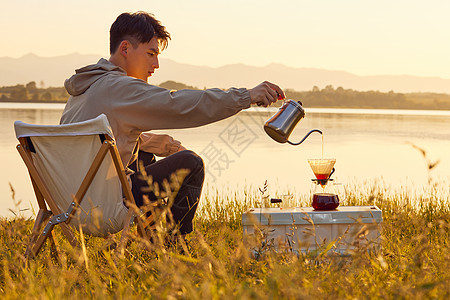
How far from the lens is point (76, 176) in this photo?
9.57 feet

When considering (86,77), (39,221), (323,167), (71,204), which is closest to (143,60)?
(86,77)

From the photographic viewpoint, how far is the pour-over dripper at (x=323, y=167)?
334 centimetres

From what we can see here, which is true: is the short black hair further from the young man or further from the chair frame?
the chair frame

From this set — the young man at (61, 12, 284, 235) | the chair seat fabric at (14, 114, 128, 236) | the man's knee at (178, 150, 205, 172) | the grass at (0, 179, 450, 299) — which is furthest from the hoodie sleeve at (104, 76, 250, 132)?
the grass at (0, 179, 450, 299)

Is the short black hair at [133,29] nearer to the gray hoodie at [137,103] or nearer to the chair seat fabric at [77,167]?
the gray hoodie at [137,103]

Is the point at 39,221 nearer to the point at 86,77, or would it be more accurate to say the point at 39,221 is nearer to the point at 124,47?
the point at 86,77

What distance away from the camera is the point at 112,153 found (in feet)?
9.05

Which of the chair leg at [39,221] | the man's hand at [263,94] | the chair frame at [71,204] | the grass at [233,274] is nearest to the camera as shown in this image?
the grass at [233,274]

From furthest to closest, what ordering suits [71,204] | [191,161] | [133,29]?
[133,29] < [191,161] < [71,204]

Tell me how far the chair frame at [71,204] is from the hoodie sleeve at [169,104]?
11.2 inches

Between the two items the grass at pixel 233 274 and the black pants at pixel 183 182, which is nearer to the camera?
the grass at pixel 233 274

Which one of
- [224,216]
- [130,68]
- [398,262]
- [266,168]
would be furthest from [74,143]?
[266,168]

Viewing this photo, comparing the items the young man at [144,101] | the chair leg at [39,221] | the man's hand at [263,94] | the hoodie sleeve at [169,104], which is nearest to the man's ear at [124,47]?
the young man at [144,101]

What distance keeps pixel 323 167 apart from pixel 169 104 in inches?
41.4
